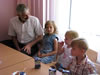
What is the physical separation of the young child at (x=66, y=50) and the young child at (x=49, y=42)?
26 centimetres

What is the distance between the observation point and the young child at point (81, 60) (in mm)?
1468

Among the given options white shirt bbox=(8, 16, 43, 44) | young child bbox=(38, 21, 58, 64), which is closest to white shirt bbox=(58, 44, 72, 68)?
young child bbox=(38, 21, 58, 64)

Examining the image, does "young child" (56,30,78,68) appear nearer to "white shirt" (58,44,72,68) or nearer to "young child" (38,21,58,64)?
"white shirt" (58,44,72,68)

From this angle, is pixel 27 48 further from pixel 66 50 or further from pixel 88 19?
pixel 88 19

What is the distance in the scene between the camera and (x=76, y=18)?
223cm

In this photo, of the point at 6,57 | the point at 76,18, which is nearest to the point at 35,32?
the point at 76,18

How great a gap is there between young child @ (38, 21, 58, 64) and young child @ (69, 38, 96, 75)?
26.8 inches

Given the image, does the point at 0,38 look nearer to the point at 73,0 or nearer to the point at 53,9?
the point at 53,9

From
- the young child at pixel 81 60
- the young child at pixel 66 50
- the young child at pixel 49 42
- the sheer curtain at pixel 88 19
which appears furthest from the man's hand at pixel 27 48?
the young child at pixel 81 60

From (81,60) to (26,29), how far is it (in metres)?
1.24

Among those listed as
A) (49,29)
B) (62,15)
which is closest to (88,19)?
(62,15)

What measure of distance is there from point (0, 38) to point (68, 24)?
1453mm

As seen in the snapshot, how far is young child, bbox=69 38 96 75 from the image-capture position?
4.82 feet

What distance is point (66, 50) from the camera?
193 cm
